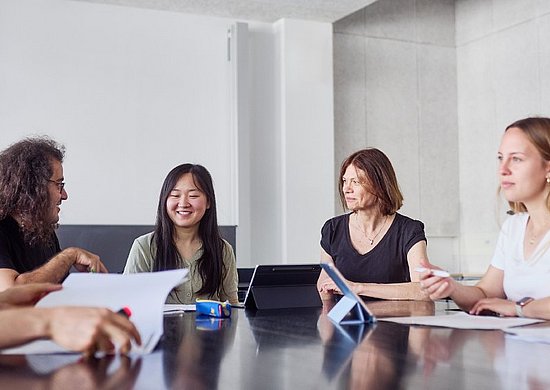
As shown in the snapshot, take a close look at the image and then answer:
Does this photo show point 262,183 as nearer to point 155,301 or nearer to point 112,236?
point 112,236

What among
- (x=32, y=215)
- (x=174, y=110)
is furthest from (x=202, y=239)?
(x=174, y=110)

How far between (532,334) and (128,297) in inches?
32.4

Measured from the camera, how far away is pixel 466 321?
5.79 feet

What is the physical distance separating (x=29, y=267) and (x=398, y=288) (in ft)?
4.48

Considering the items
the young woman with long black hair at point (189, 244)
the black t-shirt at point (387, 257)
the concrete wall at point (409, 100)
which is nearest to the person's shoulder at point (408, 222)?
the black t-shirt at point (387, 257)

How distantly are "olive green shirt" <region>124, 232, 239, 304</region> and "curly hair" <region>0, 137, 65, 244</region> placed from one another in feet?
1.13

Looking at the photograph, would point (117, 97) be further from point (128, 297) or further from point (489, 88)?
point (128, 297)

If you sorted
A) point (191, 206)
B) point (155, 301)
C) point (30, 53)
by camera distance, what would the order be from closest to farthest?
point (155, 301) → point (191, 206) → point (30, 53)

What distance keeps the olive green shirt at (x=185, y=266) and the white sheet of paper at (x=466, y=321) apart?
118 centimetres

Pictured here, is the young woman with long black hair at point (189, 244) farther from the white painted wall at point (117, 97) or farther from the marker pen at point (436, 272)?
the white painted wall at point (117, 97)

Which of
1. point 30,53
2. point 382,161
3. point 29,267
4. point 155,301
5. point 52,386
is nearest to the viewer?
point 52,386

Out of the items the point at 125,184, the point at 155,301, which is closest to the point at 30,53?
the point at 125,184

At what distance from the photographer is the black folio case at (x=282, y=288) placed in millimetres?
2293

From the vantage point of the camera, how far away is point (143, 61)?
4.89m
